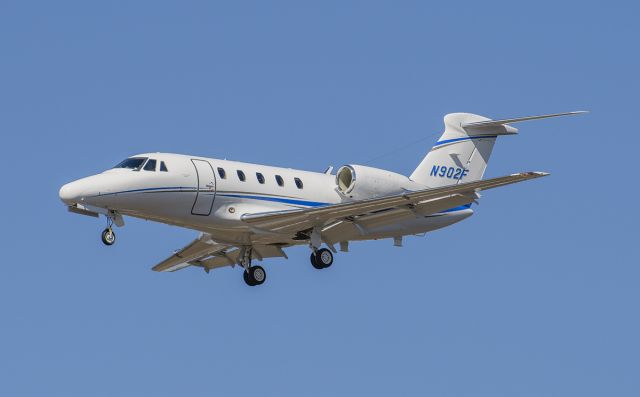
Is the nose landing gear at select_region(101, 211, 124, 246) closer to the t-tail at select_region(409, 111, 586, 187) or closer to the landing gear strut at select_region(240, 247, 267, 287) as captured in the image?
the landing gear strut at select_region(240, 247, 267, 287)

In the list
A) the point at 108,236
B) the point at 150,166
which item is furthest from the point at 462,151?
the point at 108,236

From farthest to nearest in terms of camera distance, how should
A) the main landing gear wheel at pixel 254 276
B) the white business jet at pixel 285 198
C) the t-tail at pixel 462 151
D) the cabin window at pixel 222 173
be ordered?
the t-tail at pixel 462 151 < the main landing gear wheel at pixel 254 276 < the cabin window at pixel 222 173 < the white business jet at pixel 285 198

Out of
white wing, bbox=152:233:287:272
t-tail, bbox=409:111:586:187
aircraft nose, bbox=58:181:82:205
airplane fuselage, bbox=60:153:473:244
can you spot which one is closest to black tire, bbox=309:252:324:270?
airplane fuselage, bbox=60:153:473:244

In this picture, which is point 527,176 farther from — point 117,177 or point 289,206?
point 117,177

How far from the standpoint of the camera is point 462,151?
3212cm

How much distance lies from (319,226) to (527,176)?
5.35 m

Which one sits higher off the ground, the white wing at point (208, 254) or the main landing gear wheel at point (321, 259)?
the white wing at point (208, 254)

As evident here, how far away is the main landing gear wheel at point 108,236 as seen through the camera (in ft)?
89.1

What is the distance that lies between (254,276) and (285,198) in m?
2.19

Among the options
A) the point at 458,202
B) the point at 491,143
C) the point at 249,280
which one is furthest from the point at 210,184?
the point at 491,143

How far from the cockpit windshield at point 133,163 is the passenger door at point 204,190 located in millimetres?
1143

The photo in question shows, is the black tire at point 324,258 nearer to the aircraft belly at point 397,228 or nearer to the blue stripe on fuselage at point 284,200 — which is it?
the aircraft belly at point 397,228

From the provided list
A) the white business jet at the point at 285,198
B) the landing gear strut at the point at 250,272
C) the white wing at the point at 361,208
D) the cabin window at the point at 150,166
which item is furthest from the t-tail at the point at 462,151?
the cabin window at the point at 150,166

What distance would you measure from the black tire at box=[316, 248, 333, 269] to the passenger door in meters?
2.75
